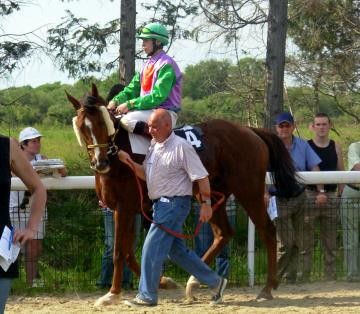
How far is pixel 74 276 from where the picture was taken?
7746 mm

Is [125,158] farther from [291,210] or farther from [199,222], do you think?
[291,210]

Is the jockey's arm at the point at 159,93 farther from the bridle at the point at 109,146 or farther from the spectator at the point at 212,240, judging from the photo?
the spectator at the point at 212,240

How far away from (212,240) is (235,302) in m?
1.07

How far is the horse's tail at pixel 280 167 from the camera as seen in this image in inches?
300

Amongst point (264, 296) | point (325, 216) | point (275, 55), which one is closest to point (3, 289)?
point (264, 296)

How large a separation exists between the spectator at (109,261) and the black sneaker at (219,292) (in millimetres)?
1109

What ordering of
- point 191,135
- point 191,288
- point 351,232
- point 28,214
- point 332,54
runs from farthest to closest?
point 332,54
point 351,232
point 28,214
point 191,135
point 191,288

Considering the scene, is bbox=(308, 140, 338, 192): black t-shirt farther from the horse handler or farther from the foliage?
the foliage

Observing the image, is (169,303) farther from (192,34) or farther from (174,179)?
(192,34)

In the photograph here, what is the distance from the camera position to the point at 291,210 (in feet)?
26.4

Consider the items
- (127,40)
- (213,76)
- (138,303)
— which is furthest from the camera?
(213,76)

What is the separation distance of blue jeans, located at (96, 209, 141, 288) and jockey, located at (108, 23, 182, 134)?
105 cm

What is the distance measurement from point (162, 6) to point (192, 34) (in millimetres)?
768

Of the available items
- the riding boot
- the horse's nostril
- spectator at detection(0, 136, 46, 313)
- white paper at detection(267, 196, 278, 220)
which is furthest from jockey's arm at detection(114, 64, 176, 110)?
spectator at detection(0, 136, 46, 313)
